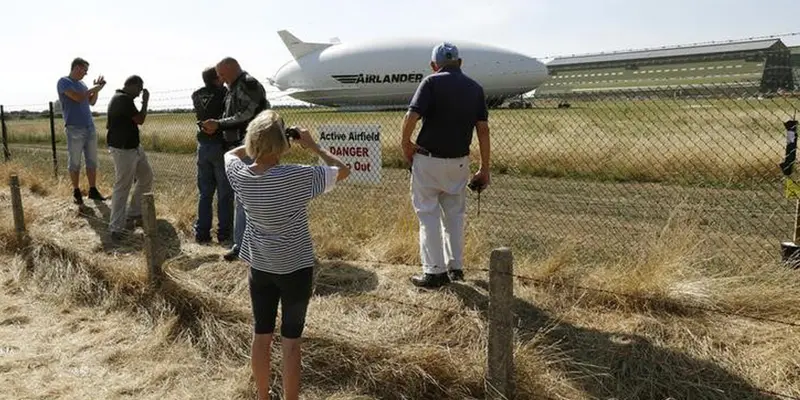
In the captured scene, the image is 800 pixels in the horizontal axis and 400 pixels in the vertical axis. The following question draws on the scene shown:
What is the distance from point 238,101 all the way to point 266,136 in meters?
2.70

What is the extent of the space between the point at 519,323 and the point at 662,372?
3.08ft

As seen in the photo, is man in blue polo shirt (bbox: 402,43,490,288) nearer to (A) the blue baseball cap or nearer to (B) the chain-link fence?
(A) the blue baseball cap

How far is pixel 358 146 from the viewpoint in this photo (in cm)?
673

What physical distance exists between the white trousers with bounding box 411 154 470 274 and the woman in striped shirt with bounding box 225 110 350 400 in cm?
127

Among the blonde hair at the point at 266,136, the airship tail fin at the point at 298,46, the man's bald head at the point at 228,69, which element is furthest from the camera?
the airship tail fin at the point at 298,46

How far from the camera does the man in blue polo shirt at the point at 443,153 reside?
463 centimetres

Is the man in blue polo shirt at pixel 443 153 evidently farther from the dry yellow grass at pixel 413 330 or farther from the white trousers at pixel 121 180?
the white trousers at pixel 121 180

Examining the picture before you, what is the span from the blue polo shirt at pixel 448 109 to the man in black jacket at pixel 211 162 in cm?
245

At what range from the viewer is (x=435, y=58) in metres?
4.76

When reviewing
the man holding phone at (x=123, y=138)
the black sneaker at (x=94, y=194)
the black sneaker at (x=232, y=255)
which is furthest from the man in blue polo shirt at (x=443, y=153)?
the black sneaker at (x=94, y=194)

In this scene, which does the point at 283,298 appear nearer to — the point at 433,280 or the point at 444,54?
the point at 433,280

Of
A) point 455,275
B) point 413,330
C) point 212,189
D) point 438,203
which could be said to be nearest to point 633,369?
point 413,330

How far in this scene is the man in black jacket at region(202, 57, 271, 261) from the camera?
228 inches

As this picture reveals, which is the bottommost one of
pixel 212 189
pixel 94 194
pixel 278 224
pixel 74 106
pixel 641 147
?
pixel 641 147
